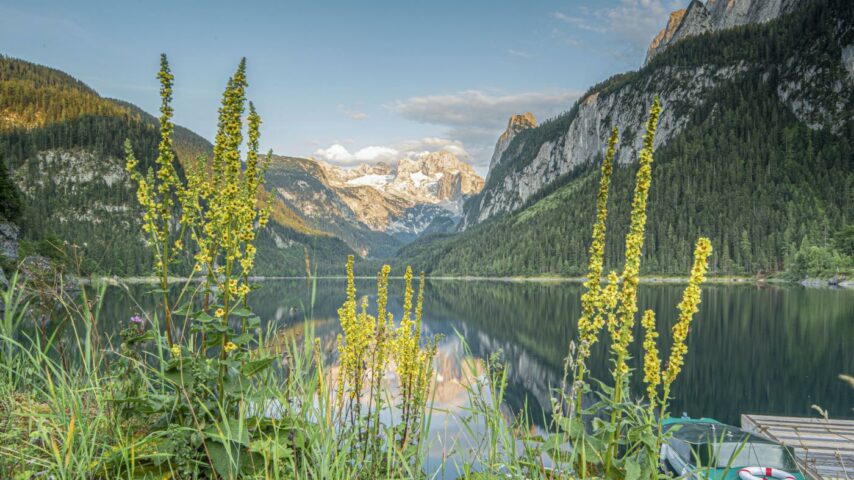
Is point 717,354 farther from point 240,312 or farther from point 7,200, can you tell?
point 7,200

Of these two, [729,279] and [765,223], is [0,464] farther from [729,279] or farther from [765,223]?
[765,223]

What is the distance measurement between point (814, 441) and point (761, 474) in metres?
4.72

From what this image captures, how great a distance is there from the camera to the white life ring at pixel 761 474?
45.8 feet

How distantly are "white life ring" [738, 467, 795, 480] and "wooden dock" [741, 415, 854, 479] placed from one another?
572 mm

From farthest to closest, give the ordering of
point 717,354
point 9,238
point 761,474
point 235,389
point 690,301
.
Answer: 1. point 9,238
2. point 717,354
3. point 761,474
4. point 690,301
5. point 235,389

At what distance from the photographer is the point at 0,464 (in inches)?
144

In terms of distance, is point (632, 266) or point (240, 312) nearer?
point (240, 312)

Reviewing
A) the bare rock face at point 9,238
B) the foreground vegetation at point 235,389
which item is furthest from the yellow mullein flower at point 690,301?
the bare rock face at point 9,238

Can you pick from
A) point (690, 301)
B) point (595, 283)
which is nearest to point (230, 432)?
point (595, 283)

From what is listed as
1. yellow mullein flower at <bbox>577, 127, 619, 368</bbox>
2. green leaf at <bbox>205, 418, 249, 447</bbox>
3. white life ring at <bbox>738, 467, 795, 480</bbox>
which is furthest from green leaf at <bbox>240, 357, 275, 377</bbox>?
white life ring at <bbox>738, 467, 795, 480</bbox>

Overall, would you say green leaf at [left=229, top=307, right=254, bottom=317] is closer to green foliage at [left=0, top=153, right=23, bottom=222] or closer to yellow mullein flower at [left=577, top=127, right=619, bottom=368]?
yellow mullein flower at [left=577, top=127, right=619, bottom=368]

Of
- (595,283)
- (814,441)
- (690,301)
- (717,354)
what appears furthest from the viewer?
(717,354)

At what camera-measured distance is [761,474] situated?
14.2 metres

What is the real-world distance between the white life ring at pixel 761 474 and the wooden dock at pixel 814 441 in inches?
22.5
